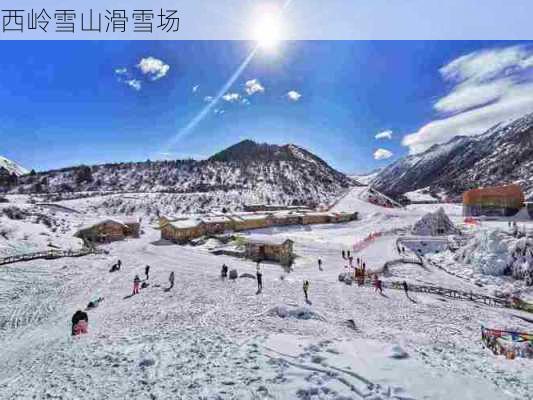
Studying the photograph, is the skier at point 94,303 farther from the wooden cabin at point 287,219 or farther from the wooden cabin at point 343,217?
the wooden cabin at point 343,217

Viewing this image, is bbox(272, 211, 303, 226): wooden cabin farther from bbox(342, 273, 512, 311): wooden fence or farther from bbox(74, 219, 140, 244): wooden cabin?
bbox(342, 273, 512, 311): wooden fence

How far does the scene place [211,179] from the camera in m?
139

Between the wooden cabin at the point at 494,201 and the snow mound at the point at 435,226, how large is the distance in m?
20.0

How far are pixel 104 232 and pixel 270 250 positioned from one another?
1114 inches

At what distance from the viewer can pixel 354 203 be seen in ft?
323

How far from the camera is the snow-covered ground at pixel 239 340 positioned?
9523 mm

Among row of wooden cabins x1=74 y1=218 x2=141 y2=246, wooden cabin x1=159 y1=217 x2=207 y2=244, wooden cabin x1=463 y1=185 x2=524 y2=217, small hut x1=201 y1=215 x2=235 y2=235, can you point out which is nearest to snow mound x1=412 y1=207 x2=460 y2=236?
wooden cabin x1=463 y1=185 x2=524 y2=217

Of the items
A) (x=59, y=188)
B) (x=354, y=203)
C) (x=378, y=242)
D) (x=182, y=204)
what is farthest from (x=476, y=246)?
(x=59, y=188)

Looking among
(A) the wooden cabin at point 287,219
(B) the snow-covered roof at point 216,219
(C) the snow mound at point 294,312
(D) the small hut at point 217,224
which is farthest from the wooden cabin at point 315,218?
(C) the snow mound at point 294,312

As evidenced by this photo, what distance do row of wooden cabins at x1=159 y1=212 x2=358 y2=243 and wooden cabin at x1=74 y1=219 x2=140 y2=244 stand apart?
615cm

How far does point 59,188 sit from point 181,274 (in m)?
121

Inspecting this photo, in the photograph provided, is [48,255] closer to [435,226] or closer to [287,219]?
[287,219]

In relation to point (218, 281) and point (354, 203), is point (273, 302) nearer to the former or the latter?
point (218, 281)

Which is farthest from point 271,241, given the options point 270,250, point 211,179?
point 211,179
